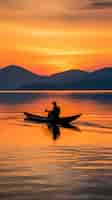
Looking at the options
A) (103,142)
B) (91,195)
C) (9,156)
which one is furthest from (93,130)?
(91,195)

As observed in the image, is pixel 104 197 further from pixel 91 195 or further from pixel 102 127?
pixel 102 127

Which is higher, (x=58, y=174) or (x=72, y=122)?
(x=72, y=122)

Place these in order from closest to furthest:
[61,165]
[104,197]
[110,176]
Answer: [104,197] → [110,176] → [61,165]

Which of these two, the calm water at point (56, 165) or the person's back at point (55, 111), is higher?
the person's back at point (55, 111)

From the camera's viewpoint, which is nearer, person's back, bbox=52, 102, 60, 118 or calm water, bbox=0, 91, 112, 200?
calm water, bbox=0, 91, 112, 200

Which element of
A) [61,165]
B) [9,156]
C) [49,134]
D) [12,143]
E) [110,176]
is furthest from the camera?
[49,134]

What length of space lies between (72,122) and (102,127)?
6.88 metres

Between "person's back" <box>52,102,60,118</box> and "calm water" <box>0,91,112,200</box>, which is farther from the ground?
"person's back" <box>52,102,60,118</box>

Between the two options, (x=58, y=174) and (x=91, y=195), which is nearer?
(x=91, y=195)

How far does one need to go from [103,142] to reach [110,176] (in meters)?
11.3

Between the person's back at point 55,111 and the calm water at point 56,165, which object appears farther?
the person's back at point 55,111

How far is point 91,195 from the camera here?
1697 centimetres

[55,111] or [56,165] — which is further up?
[55,111]

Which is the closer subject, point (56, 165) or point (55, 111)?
point (56, 165)
